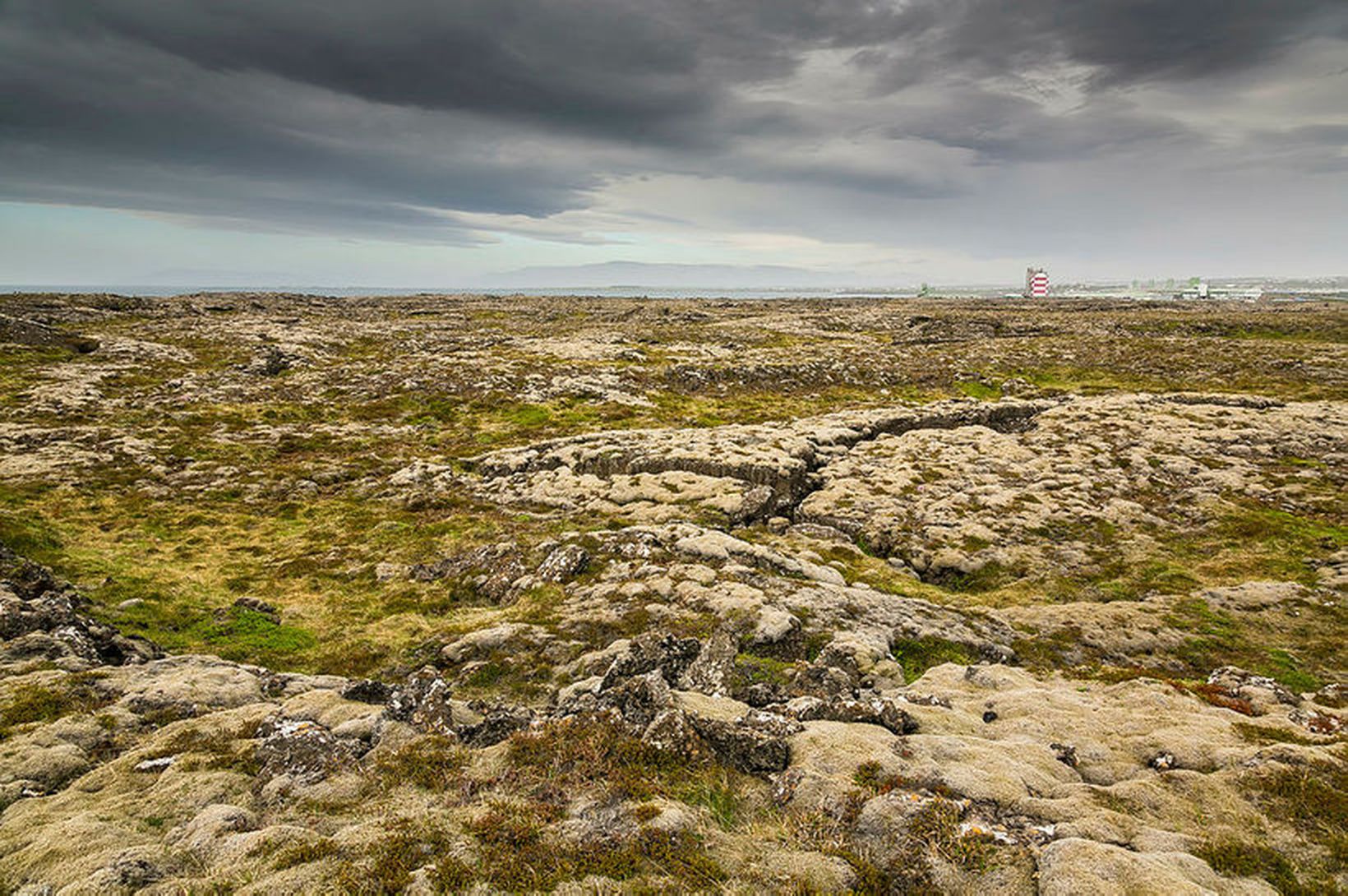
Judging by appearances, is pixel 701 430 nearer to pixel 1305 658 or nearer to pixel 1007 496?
pixel 1007 496

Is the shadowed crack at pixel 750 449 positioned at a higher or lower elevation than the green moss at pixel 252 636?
higher

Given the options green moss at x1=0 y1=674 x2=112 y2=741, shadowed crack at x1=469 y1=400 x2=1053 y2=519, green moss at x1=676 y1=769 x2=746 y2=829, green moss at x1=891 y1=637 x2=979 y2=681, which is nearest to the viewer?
green moss at x1=676 y1=769 x2=746 y2=829

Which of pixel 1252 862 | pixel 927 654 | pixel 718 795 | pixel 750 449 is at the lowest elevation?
pixel 927 654

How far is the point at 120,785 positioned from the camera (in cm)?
1141

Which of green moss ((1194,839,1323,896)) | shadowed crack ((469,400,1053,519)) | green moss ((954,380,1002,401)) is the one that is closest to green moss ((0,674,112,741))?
green moss ((1194,839,1323,896))

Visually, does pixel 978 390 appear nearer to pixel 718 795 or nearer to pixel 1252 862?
pixel 1252 862

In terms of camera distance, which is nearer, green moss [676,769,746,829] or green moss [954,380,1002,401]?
green moss [676,769,746,829]

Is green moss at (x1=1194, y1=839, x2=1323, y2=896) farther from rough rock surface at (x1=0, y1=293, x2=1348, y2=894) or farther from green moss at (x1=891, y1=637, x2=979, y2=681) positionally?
green moss at (x1=891, y1=637, x2=979, y2=681)

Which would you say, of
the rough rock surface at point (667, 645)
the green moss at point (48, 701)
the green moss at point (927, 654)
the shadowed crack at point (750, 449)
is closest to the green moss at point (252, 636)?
the rough rock surface at point (667, 645)

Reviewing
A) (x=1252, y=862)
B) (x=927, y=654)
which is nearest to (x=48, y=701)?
(x=1252, y=862)

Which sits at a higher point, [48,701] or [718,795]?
[48,701]

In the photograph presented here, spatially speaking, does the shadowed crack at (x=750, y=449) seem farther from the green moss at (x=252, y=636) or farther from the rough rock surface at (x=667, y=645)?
the green moss at (x=252, y=636)

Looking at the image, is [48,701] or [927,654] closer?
[48,701]

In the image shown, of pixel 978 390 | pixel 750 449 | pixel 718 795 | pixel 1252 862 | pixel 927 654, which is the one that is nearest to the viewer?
pixel 1252 862
